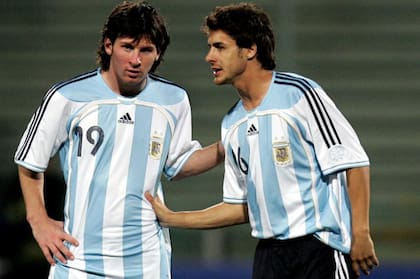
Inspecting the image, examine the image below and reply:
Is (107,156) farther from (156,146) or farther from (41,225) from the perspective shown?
(41,225)

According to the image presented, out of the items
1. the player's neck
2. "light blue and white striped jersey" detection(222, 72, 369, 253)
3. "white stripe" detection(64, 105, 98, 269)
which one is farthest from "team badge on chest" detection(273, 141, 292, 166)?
"white stripe" detection(64, 105, 98, 269)

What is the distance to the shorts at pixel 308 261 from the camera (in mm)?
4668

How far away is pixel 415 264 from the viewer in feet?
25.9

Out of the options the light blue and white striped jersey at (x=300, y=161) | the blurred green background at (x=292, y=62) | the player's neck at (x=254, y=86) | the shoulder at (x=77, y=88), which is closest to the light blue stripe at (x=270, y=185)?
the light blue and white striped jersey at (x=300, y=161)

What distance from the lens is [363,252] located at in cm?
455

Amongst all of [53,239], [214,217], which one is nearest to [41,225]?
[53,239]

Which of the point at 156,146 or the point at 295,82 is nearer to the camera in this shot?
the point at 295,82

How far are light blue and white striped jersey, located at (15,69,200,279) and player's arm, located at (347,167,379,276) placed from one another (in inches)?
34.6

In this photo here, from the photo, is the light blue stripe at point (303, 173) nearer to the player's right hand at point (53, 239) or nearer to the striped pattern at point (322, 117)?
the striped pattern at point (322, 117)

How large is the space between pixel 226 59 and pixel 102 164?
2.25ft

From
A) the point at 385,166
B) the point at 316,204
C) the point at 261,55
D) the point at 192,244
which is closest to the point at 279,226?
the point at 316,204

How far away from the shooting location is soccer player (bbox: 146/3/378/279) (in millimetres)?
4602

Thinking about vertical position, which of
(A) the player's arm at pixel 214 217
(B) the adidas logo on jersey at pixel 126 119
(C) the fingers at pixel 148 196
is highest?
(B) the adidas logo on jersey at pixel 126 119

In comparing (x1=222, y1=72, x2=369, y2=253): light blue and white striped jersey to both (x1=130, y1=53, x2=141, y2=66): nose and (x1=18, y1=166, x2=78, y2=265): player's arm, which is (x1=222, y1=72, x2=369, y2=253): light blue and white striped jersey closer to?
(x1=130, y1=53, x2=141, y2=66): nose
